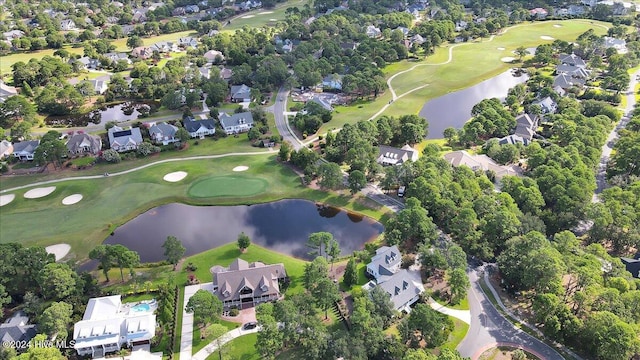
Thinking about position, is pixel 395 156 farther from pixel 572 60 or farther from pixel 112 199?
pixel 572 60

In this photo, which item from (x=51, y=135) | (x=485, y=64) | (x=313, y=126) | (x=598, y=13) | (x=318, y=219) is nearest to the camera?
(x=318, y=219)

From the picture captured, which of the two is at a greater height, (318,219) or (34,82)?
(34,82)

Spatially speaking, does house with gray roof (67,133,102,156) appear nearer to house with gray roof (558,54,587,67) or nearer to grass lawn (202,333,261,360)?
grass lawn (202,333,261,360)

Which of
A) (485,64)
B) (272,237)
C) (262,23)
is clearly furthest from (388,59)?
(272,237)

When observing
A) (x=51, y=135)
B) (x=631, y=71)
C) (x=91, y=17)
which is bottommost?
(x=631, y=71)

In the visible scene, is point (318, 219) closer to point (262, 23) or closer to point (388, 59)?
point (388, 59)

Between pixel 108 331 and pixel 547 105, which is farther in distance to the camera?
pixel 547 105

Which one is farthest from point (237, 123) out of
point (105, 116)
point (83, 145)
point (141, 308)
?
point (141, 308)
